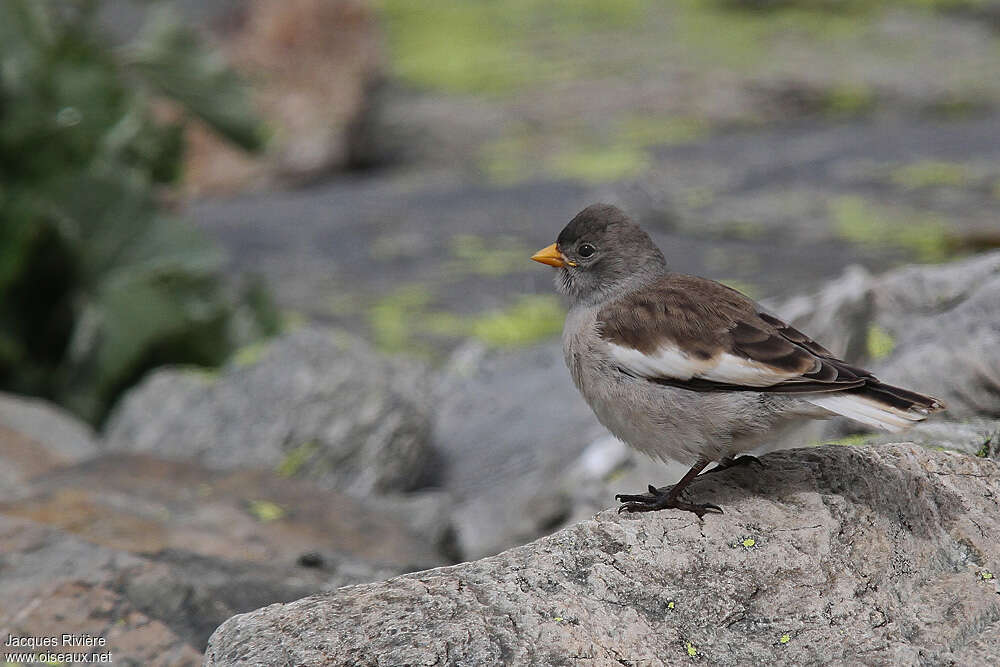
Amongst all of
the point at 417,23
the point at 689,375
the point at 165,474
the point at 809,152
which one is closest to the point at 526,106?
the point at 809,152

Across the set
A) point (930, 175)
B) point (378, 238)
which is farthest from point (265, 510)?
point (930, 175)

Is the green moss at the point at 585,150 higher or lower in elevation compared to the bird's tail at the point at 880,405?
lower

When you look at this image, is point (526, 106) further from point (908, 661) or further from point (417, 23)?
point (908, 661)

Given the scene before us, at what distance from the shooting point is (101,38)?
8828 mm

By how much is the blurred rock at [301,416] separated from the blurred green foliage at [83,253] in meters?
0.83

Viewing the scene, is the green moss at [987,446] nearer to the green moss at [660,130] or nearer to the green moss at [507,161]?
the green moss at [507,161]

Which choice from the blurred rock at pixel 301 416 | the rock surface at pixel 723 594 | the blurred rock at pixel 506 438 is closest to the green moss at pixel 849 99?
the blurred rock at pixel 506 438

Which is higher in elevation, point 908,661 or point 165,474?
point 908,661

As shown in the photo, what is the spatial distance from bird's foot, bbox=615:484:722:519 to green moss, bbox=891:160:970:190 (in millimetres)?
7543

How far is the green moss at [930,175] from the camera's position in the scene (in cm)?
995

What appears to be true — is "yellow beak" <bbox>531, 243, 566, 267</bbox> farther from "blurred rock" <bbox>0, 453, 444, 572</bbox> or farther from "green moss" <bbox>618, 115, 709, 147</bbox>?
"green moss" <bbox>618, 115, 709, 147</bbox>

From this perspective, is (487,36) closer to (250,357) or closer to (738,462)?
(250,357)

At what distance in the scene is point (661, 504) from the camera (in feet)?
10.6

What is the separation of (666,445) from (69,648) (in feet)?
6.50
